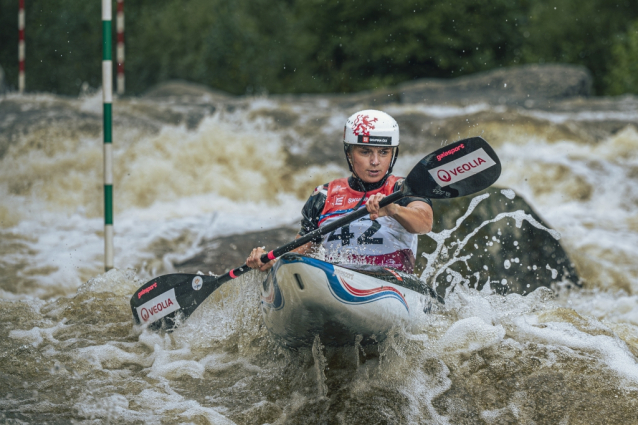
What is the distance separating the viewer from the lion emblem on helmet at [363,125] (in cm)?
361

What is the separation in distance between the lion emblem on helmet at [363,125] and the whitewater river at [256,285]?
40.0 inches

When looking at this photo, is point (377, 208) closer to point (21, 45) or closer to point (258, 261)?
point (258, 261)

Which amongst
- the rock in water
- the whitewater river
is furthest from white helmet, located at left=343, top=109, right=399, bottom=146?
the rock in water

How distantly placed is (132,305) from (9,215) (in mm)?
4464

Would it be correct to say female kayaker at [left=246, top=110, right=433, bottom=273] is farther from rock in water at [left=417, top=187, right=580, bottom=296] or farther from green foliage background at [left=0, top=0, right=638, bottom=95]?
green foliage background at [left=0, top=0, right=638, bottom=95]

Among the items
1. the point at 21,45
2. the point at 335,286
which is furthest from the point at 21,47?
the point at 335,286

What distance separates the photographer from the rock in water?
5.44 m

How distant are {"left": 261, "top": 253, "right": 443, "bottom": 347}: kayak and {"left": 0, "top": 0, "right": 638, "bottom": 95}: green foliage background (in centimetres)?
1588

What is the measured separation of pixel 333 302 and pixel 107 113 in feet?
8.87

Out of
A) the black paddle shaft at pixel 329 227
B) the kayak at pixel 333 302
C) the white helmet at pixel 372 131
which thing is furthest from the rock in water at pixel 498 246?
the kayak at pixel 333 302

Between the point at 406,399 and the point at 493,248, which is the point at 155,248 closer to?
the point at 493,248

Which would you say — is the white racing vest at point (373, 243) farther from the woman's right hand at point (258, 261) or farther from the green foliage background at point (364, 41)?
the green foliage background at point (364, 41)

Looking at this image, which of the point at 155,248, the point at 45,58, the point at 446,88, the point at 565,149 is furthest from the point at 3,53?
the point at 565,149

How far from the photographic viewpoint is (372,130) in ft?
11.8
